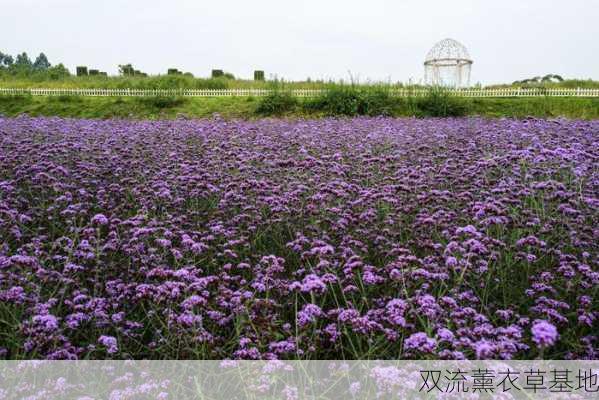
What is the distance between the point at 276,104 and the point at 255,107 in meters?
0.83

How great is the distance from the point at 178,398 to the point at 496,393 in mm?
1400

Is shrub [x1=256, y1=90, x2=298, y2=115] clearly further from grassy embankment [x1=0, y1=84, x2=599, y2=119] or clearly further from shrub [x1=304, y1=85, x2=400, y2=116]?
shrub [x1=304, y1=85, x2=400, y2=116]

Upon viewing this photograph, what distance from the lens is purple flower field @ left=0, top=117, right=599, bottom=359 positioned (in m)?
2.84

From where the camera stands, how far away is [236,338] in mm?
2820

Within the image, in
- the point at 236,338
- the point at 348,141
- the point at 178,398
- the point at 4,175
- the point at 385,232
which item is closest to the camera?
the point at 178,398

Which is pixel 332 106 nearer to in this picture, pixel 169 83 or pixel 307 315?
pixel 169 83

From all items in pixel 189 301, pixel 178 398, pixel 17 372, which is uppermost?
pixel 189 301

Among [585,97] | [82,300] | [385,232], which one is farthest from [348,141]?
[585,97]

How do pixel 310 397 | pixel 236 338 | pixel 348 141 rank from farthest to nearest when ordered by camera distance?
pixel 348 141
pixel 236 338
pixel 310 397

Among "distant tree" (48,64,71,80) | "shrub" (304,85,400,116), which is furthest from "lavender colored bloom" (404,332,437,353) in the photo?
"distant tree" (48,64,71,80)

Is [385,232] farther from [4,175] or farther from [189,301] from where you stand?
[4,175]

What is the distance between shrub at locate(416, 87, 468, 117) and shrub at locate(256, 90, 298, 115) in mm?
3937

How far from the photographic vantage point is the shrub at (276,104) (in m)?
17.7

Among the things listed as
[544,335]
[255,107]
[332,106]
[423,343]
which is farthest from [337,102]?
[544,335]
